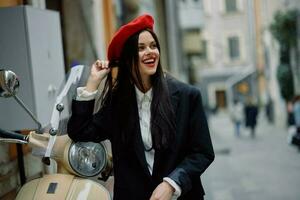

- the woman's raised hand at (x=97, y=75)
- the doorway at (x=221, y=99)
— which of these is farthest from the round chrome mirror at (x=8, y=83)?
the doorway at (x=221, y=99)

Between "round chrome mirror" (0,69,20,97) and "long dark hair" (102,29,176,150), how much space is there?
434 millimetres

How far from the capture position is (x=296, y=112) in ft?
43.9

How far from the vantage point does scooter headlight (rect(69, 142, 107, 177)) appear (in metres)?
2.54

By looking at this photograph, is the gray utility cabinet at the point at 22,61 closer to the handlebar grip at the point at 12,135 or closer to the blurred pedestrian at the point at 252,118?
the handlebar grip at the point at 12,135

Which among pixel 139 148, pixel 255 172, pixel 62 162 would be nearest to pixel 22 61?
pixel 62 162

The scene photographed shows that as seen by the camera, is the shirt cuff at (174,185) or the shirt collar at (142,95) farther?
the shirt collar at (142,95)

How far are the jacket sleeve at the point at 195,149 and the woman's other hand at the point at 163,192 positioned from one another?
44mm

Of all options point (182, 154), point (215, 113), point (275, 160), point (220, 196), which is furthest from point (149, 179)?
point (215, 113)

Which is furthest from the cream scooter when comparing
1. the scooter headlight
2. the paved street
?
the paved street

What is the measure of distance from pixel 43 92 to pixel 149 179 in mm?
1156

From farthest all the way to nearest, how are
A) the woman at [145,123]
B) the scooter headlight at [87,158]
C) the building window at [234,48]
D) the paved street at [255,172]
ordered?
the building window at [234,48], the paved street at [255,172], the scooter headlight at [87,158], the woman at [145,123]

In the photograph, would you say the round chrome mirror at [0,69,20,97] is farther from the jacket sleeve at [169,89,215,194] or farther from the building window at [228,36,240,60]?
the building window at [228,36,240,60]

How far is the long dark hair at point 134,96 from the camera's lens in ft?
7.98

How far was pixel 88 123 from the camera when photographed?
2525mm
